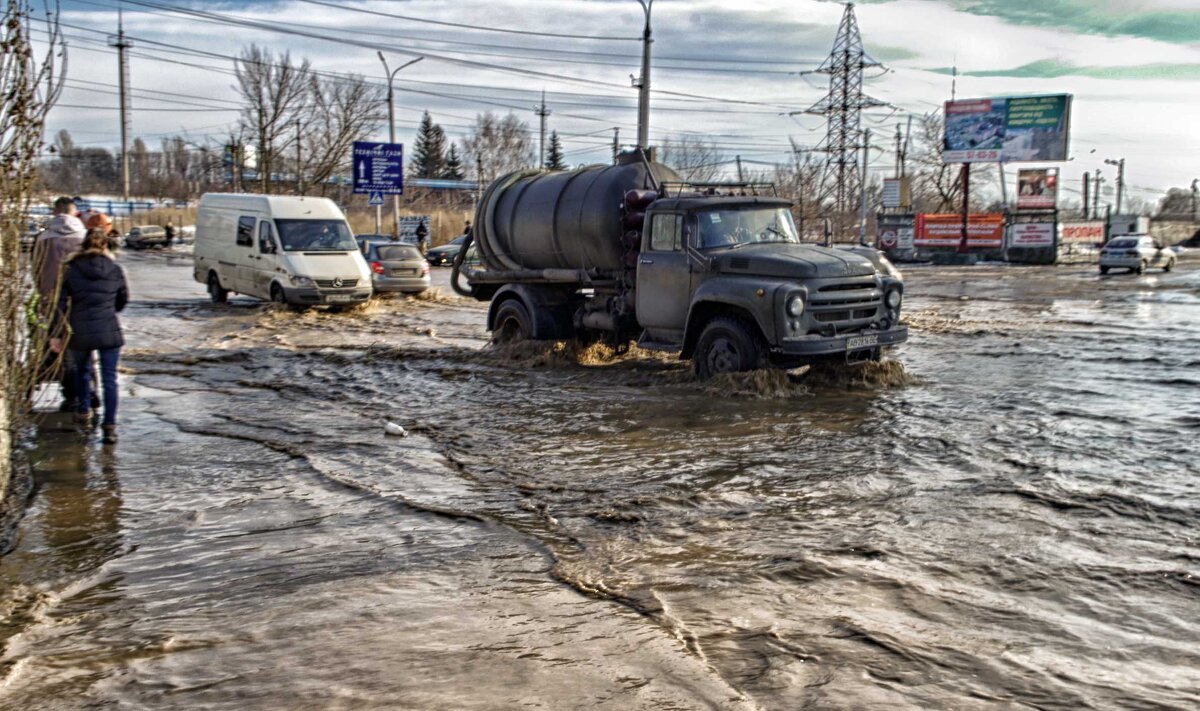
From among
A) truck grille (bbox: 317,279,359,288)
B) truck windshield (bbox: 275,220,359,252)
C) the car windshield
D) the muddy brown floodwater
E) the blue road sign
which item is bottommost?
the muddy brown floodwater

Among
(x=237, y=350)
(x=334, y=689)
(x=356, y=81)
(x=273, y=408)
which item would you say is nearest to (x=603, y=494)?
(x=334, y=689)

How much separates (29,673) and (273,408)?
6.72 m

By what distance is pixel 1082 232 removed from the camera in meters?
55.9

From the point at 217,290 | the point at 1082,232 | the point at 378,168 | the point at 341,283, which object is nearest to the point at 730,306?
the point at 341,283

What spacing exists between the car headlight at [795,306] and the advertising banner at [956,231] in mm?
43922

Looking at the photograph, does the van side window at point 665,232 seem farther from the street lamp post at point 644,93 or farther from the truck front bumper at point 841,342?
the street lamp post at point 644,93

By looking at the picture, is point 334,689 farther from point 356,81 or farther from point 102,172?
point 102,172

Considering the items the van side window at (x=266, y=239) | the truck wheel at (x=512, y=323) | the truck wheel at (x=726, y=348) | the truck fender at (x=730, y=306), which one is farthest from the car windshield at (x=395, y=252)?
the truck wheel at (x=726, y=348)

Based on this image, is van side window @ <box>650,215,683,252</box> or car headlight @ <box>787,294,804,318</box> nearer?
car headlight @ <box>787,294,804,318</box>

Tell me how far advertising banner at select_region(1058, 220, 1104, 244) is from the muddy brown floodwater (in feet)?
151

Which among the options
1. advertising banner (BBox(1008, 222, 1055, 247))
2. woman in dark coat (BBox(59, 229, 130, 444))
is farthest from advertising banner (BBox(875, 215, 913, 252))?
woman in dark coat (BBox(59, 229, 130, 444))

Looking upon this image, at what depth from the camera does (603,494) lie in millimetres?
7168

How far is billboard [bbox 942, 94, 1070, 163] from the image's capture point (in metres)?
54.9

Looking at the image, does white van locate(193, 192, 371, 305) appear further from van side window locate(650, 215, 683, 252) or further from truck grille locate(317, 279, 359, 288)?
van side window locate(650, 215, 683, 252)
